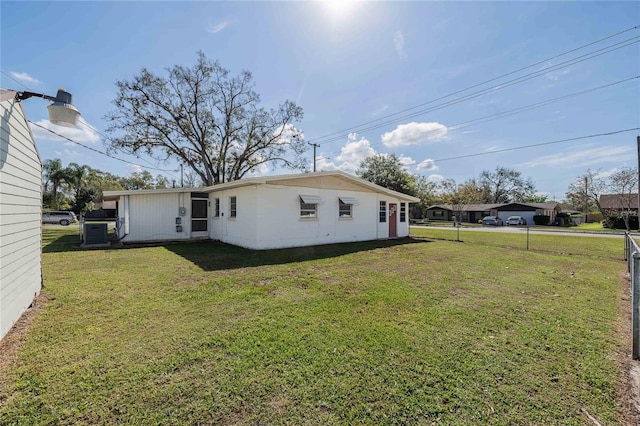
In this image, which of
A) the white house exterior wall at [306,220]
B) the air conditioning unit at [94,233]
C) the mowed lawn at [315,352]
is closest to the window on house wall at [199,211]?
the air conditioning unit at [94,233]

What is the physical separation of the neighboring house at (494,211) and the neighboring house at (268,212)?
31705mm

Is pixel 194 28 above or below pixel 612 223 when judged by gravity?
above

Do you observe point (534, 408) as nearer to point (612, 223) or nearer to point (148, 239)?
point (148, 239)

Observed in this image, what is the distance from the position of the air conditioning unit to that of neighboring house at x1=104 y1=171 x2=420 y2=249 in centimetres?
122

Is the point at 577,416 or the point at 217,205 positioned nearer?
the point at 577,416

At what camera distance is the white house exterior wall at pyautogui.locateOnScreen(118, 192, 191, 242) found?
502 inches

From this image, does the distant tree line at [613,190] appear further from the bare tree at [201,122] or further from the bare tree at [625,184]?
the bare tree at [201,122]

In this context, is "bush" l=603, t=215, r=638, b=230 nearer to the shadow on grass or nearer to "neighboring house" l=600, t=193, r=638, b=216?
"neighboring house" l=600, t=193, r=638, b=216

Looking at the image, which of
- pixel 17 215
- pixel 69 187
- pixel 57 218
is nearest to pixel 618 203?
pixel 17 215

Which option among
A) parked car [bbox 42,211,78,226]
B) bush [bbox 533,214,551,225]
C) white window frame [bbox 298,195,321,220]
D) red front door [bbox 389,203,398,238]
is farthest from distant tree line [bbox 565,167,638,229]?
parked car [bbox 42,211,78,226]

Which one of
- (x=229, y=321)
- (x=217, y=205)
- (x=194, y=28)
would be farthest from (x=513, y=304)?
(x=194, y=28)

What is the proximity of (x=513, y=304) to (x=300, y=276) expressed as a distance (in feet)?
13.8

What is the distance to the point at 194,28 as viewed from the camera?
34.1ft

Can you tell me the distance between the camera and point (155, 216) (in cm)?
1300
